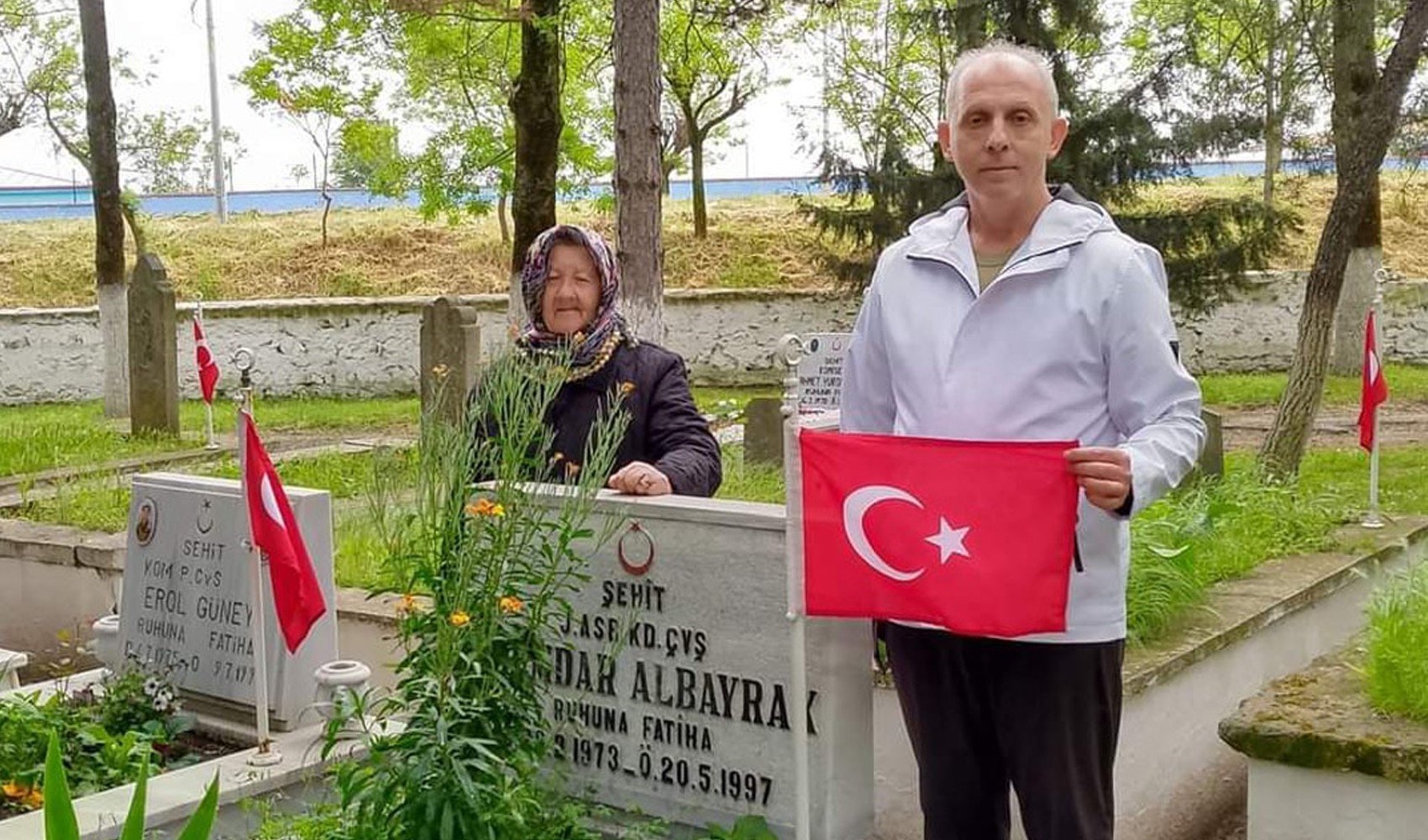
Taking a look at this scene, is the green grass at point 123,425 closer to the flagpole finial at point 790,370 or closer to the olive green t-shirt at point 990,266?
the flagpole finial at point 790,370

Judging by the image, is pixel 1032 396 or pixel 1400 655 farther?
pixel 1400 655

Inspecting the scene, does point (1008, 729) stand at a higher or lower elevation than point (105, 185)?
lower

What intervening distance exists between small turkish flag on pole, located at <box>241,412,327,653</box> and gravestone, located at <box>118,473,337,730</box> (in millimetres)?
344

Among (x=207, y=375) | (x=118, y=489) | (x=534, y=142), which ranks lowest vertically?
(x=118, y=489)

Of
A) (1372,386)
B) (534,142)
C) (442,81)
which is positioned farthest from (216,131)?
(1372,386)

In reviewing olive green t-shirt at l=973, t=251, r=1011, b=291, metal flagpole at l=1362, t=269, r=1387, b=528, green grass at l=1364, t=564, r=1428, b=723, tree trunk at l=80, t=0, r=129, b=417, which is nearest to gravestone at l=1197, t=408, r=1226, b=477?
metal flagpole at l=1362, t=269, r=1387, b=528

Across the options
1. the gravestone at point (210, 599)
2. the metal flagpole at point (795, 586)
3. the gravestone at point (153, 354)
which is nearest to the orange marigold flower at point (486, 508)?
the metal flagpole at point (795, 586)

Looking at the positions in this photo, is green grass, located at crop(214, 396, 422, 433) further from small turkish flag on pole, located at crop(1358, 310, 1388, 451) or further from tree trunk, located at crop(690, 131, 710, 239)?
small turkish flag on pole, located at crop(1358, 310, 1388, 451)

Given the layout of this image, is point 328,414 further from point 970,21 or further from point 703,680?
point 703,680

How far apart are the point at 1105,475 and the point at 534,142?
37.2 ft

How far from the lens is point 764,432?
31.6ft

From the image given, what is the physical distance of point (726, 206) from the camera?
28859 mm

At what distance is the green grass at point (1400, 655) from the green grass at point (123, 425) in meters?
8.55

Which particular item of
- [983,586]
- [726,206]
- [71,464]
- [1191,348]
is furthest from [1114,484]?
[726,206]
